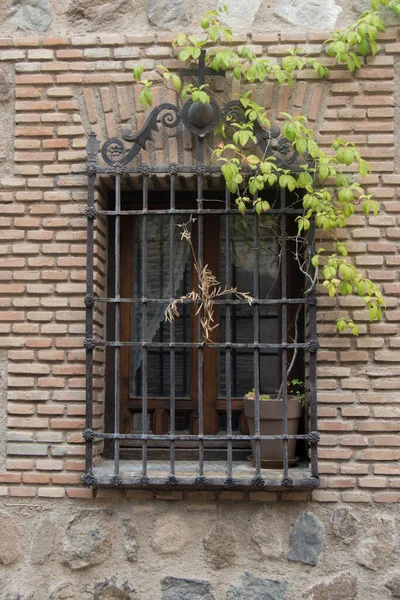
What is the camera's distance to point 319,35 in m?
3.12

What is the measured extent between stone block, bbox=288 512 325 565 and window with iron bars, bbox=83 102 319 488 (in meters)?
0.24

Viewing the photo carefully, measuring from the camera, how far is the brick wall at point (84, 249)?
2998mm

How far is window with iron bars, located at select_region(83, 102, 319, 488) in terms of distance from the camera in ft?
10.1

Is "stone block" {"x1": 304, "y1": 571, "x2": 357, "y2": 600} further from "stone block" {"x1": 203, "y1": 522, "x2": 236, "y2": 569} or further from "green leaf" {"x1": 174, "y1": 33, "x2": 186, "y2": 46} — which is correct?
"green leaf" {"x1": 174, "y1": 33, "x2": 186, "y2": 46}

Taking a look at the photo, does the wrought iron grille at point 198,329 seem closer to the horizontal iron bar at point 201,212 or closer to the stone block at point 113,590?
the horizontal iron bar at point 201,212

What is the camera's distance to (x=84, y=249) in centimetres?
313

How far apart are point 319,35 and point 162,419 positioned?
2048 millimetres

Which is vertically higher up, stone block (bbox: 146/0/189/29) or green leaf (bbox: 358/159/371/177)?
stone block (bbox: 146/0/189/29)

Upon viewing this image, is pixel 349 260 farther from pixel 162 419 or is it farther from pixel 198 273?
pixel 162 419

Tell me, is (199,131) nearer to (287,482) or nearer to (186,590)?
(287,482)

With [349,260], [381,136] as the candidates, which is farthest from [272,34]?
[349,260]

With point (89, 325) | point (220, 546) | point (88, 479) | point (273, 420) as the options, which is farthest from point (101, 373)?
point (220, 546)

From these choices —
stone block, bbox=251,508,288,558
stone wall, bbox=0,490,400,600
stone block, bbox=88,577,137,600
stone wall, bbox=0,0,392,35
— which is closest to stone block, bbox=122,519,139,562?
stone wall, bbox=0,490,400,600

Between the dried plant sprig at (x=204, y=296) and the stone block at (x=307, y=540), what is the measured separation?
953 millimetres
